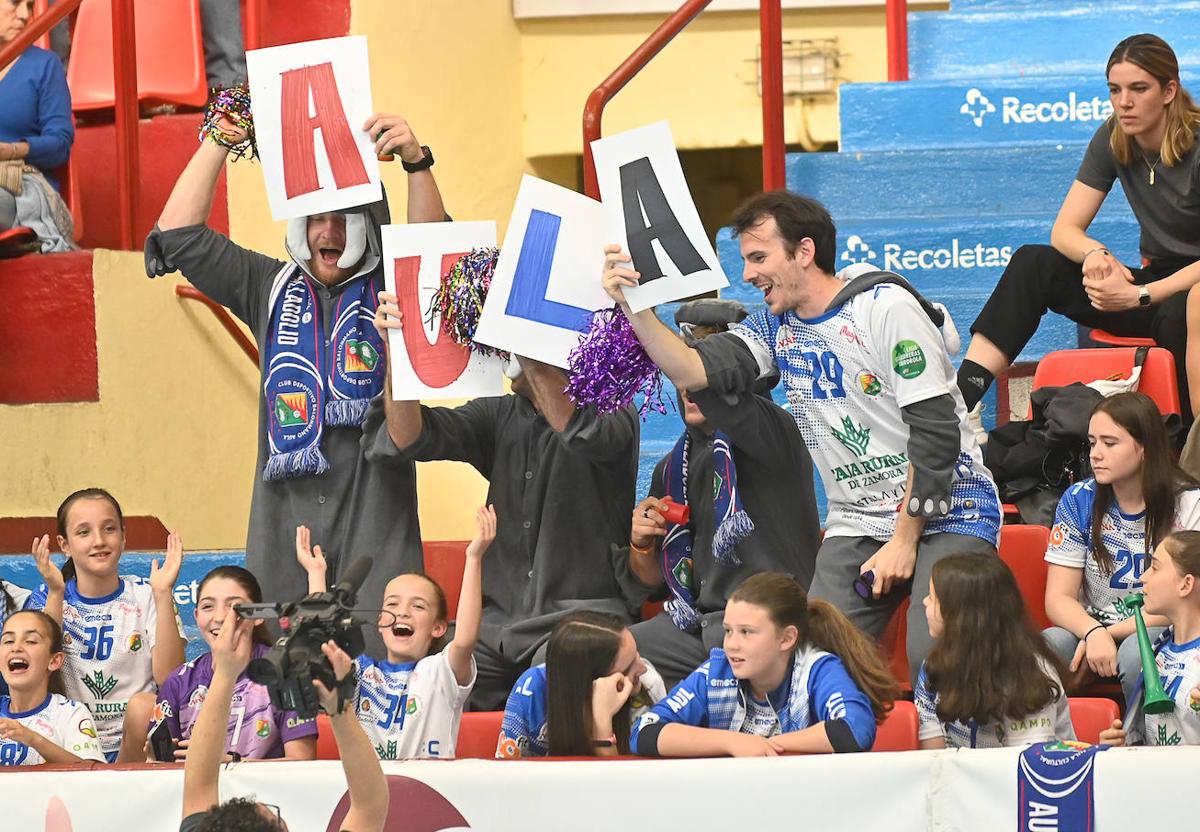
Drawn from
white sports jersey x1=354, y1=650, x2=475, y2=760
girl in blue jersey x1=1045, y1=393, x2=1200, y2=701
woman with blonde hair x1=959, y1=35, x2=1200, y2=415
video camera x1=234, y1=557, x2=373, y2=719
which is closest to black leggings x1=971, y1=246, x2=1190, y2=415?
woman with blonde hair x1=959, y1=35, x2=1200, y2=415

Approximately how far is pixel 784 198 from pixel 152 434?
2.85 metres

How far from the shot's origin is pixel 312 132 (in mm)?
5203

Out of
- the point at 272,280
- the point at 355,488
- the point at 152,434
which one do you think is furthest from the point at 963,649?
the point at 152,434

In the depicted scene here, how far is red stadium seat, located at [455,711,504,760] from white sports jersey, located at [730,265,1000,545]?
3.01 ft

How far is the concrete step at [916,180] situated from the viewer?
283 inches

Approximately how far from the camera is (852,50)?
836 cm

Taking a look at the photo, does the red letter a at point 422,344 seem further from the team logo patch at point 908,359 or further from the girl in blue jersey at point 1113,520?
the girl in blue jersey at point 1113,520

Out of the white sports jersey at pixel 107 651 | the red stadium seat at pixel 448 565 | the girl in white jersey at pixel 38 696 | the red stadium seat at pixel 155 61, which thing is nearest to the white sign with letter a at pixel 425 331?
the red stadium seat at pixel 448 565

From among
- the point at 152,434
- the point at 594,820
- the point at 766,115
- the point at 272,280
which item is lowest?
the point at 594,820

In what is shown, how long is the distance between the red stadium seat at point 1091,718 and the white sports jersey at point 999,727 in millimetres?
31

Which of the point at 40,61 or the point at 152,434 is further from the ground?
the point at 40,61

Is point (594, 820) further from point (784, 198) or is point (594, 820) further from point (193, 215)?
point (193, 215)

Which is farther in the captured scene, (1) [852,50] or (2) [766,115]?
(1) [852,50]

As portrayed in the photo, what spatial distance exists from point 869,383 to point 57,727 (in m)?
2.16
